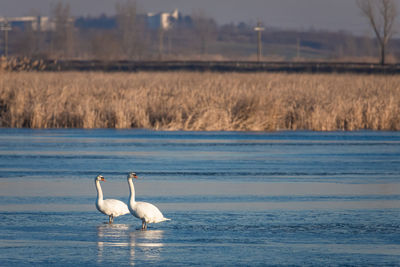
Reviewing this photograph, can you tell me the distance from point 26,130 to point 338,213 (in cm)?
1383

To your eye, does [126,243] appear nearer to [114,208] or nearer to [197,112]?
[114,208]

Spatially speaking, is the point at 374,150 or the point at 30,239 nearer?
the point at 30,239

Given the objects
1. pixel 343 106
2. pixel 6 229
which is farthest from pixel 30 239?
pixel 343 106

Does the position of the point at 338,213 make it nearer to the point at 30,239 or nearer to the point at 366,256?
the point at 366,256

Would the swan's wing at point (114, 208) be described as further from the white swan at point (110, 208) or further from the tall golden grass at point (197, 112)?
the tall golden grass at point (197, 112)

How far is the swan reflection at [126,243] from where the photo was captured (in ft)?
25.2

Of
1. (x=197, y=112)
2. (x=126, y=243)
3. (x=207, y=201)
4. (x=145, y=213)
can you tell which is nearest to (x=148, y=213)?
(x=145, y=213)

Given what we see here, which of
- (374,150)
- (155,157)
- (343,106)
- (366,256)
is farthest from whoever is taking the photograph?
(343,106)

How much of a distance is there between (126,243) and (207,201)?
2613 mm

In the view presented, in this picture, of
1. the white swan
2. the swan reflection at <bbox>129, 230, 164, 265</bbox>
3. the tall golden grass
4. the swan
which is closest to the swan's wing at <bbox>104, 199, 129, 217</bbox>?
the white swan

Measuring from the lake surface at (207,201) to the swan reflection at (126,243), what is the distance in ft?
0.04

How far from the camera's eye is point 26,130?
22359mm

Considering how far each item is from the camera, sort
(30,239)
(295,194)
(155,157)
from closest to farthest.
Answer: (30,239) < (295,194) < (155,157)

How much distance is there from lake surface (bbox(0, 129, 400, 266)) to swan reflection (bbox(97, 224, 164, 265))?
0.01m
